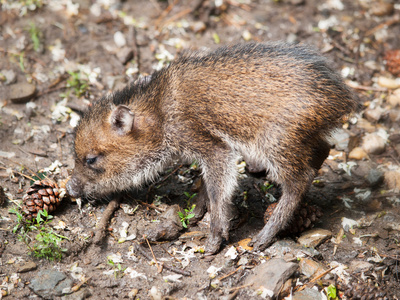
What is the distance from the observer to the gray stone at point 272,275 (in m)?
4.78

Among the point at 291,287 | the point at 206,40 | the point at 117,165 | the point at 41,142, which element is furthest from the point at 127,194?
the point at 206,40

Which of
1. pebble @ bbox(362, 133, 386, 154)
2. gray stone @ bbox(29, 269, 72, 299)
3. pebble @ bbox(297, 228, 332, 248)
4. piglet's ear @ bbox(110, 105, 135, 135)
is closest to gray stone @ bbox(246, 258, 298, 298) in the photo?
pebble @ bbox(297, 228, 332, 248)

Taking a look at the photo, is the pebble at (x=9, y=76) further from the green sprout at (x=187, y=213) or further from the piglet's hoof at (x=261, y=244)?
the piglet's hoof at (x=261, y=244)

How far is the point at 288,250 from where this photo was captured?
17.9ft

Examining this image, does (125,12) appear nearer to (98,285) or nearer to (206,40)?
(206,40)

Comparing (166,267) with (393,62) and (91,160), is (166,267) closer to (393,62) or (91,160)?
(91,160)

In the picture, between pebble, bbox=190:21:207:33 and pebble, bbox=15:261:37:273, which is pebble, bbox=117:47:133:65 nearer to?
pebble, bbox=190:21:207:33

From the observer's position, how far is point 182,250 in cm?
557

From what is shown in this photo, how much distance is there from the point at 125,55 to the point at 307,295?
5.33 m

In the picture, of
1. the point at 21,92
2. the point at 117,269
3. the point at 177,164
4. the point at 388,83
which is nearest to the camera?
the point at 117,269

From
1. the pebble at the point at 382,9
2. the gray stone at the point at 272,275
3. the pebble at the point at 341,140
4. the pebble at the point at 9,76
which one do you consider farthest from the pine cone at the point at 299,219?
the pebble at the point at 382,9

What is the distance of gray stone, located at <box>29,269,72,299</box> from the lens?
471cm

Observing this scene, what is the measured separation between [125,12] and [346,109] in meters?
5.48

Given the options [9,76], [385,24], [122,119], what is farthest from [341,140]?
[9,76]
